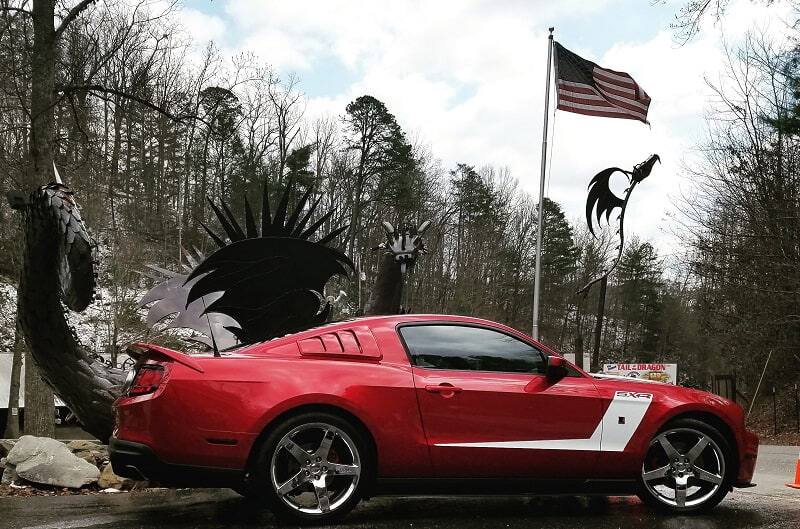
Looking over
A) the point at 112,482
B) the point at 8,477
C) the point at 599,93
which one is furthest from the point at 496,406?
the point at 599,93

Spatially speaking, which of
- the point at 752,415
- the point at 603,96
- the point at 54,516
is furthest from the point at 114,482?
the point at 752,415

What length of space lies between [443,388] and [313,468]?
972mm

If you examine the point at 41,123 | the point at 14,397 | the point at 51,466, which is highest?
the point at 41,123

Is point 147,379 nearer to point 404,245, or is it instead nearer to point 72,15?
point 404,245

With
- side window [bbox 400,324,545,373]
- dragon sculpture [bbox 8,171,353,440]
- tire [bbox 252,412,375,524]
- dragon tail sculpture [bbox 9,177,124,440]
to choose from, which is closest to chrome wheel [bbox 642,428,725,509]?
side window [bbox 400,324,545,373]

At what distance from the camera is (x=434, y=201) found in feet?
145

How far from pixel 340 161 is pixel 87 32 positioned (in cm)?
2968

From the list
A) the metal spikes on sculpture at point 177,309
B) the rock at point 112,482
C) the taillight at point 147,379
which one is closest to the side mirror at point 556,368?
the taillight at point 147,379

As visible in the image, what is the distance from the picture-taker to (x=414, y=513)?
5312mm

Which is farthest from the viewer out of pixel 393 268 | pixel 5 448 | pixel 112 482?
pixel 393 268

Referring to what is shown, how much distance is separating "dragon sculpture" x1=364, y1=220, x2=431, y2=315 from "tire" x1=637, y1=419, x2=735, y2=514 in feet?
21.5

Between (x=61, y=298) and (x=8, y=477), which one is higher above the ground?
(x=61, y=298)

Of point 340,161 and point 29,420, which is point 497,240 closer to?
point 340,161

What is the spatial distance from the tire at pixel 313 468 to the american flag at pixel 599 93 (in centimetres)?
1144
